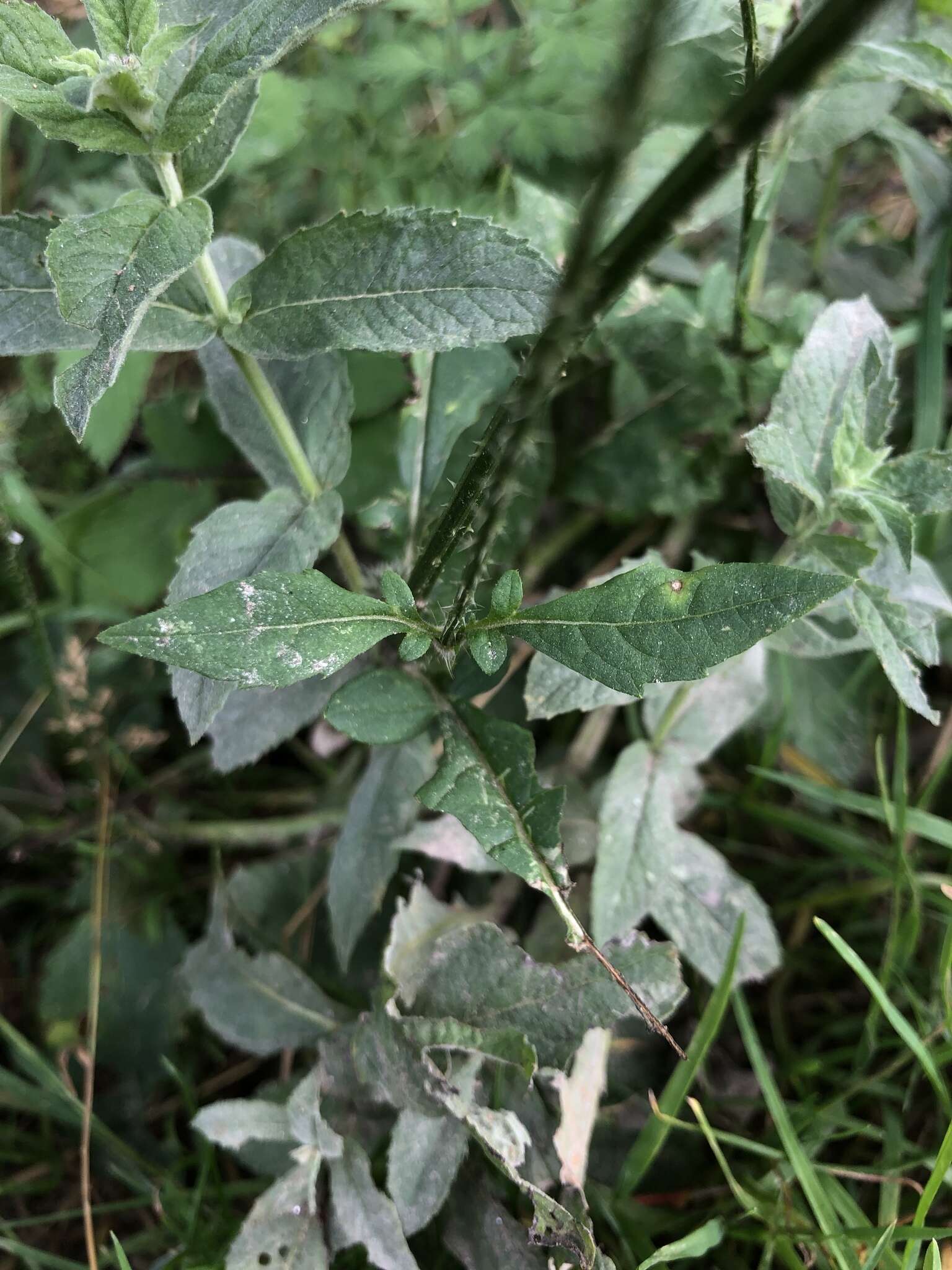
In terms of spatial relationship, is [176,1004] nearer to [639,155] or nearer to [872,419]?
[872,419]

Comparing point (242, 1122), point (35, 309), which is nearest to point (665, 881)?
point (242, 1122)

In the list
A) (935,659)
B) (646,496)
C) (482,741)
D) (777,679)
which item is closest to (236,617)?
(482,741)

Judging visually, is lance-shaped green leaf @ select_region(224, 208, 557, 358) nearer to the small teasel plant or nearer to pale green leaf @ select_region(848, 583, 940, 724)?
the small teasel plant

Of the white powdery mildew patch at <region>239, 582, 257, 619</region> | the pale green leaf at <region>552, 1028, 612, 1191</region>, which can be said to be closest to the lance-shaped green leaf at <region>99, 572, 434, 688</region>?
the white powdery mildew patch at <region>239, 582, 257, 619</region>

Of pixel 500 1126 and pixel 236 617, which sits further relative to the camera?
pixel 500 1126

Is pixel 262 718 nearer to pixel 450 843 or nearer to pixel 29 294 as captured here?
pixel 450 843
